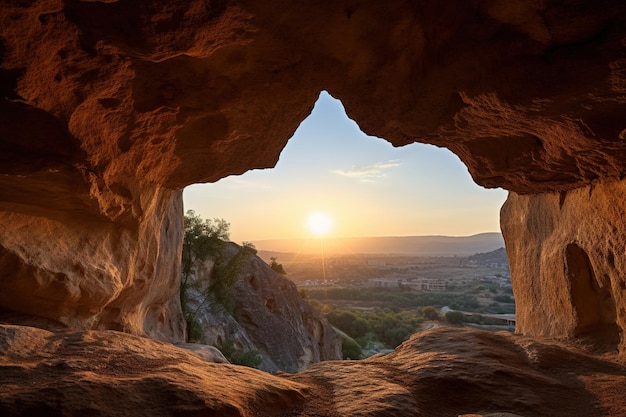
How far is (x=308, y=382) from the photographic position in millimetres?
5668

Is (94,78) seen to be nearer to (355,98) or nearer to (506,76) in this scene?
(355,98)

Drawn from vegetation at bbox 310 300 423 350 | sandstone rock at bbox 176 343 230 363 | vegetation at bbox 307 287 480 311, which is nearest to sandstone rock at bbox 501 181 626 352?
sandstone rock at bbox 176 343 230 363

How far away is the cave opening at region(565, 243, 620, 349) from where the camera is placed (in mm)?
6798

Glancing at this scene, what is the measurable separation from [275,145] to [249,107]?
148 centimetres

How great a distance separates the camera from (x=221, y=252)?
24.6 m

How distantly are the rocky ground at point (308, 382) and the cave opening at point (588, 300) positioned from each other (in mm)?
727

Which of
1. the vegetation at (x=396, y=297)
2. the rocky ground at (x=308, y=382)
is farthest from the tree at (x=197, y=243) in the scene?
the vegetation at (x=396, y=297)

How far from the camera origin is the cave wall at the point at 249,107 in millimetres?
4098

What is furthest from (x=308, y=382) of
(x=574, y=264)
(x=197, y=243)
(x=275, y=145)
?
(x=197, y=243)

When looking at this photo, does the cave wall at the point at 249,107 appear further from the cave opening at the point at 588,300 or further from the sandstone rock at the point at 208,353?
the sandstone rock at the point at 208,353

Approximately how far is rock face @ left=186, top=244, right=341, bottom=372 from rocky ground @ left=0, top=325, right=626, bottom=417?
54.8 ft

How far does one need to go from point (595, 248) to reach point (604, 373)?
195 centimetres

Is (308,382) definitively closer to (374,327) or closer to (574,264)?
(574,264)

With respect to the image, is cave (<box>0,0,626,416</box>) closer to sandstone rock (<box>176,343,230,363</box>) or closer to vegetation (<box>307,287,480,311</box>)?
sandstone rock (<box>176,343,230,363</box>)
